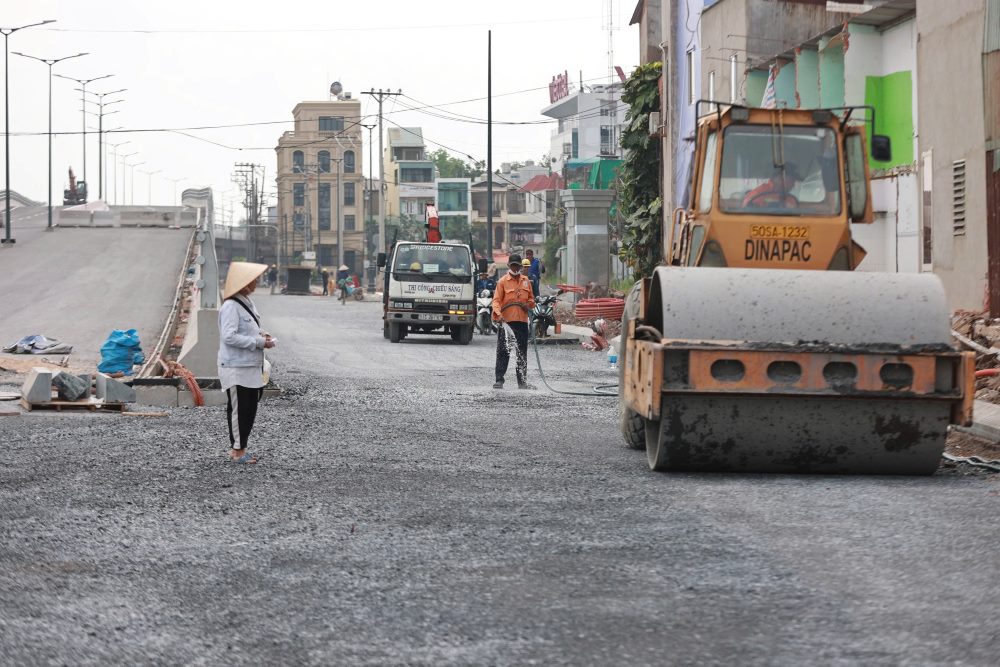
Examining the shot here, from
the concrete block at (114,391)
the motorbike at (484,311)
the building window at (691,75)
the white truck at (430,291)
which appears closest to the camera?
the concrete block at (114,391)

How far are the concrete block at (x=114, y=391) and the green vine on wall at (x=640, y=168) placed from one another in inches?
998

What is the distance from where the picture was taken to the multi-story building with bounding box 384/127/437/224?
12888cm

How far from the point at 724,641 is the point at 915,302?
5111 mm

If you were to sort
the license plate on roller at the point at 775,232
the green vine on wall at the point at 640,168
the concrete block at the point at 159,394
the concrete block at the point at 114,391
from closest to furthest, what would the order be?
the license plate on roller at the point at 775,232 → the concrete block at the point at 114,391 → the concrete block at the point at 159,394 → the green vine on wall at the point at 640,168

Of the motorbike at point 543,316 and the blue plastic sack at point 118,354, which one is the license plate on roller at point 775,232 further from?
the motorbike at point 543,316

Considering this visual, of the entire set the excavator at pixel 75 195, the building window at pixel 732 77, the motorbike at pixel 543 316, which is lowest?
the motorbike at pixel 543 316

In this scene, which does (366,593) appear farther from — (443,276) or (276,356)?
(443,276)

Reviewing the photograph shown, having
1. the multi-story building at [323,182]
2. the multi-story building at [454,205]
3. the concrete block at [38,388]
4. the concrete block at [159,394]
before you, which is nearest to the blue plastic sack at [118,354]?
the concrete block at [159,394]

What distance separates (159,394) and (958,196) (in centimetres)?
1100

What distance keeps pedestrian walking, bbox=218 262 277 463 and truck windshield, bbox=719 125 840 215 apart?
3919mm

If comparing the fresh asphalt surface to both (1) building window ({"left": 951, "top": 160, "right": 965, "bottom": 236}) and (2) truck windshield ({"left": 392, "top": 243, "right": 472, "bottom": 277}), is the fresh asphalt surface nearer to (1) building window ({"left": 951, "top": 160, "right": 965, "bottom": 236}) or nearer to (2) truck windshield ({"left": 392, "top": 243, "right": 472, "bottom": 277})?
(1) building window ({"left": 951, "top": 160, "right": 965, "bottom": 236})

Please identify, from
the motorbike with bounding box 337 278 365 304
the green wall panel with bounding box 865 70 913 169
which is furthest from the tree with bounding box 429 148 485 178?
the green wall panel with bounding box 865 70 913 169

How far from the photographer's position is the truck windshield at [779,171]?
11.5m

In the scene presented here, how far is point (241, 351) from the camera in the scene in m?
11.6
